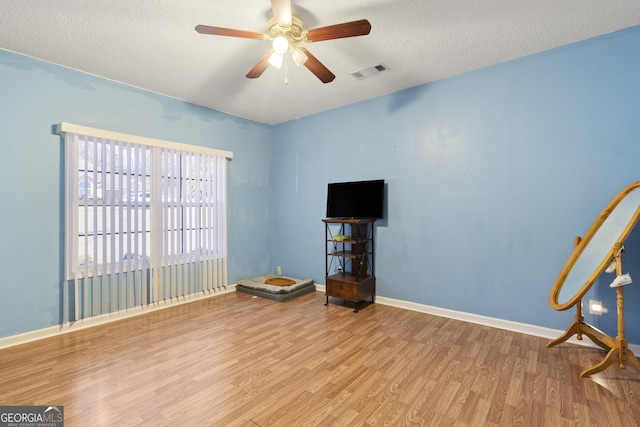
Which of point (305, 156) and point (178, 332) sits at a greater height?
point (305, 156)

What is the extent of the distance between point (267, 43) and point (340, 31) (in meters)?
0.91

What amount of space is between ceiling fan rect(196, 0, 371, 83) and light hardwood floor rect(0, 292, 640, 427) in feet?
8.15

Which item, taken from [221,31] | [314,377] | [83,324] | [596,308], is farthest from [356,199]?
[83,324]

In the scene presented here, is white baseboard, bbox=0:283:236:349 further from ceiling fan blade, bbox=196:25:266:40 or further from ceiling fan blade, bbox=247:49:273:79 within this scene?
ceiling fan blade, bbox=196:25:266:40

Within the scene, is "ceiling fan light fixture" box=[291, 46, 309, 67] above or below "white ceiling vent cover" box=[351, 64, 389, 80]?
below

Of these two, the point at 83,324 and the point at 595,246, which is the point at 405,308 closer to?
the point at 595,246

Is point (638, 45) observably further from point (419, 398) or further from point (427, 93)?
point (419, 398)

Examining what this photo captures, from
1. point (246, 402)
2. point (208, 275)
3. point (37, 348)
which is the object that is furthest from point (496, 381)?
point (37, 348)

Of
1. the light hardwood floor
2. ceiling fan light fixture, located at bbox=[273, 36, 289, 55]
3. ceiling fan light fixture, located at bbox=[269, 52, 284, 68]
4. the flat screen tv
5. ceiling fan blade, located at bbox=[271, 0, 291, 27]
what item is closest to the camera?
the light hardwood floor

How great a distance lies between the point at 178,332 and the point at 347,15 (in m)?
3.35

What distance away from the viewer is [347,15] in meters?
2.29

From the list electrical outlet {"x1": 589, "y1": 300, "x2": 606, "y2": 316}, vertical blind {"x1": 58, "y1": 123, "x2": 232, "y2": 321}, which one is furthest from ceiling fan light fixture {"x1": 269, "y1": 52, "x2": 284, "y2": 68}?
electrical outlet {"x1": 589, "y1": 300, "x2": 606, "y2": 316}

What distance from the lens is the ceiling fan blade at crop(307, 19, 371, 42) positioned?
1.94 meters

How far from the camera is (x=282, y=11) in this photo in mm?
1915
